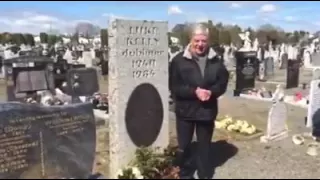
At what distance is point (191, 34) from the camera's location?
14.7 ft

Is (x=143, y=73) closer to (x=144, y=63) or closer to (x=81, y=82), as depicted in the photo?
(x=144, y=63)

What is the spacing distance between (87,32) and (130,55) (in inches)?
1935

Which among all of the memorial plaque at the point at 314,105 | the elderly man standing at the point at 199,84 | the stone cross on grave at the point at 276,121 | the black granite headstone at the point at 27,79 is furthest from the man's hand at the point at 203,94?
the black granite headstone at the point at 27,79

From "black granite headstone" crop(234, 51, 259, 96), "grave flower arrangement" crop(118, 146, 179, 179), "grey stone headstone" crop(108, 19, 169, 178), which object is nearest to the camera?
"grave flower arrangement" crop(118, 146, 179, 179)

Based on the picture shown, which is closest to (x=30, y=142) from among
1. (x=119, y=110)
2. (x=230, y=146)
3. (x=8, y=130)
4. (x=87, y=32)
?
(x=8, y=130)

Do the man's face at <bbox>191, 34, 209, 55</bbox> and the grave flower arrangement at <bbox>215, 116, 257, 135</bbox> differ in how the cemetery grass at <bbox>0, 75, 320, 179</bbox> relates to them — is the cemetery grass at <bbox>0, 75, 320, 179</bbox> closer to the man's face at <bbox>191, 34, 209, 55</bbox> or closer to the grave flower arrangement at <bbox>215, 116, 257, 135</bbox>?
the grave flower arrangement at <bbox>215, 116, 257, 135</bbox>

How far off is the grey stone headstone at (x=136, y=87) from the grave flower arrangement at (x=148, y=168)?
→ 0.23 metres

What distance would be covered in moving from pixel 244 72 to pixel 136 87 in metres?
10.5

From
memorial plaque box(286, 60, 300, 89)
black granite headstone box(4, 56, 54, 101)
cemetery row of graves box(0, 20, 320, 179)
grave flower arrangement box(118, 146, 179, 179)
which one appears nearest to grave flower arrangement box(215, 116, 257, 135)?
cemetery row of graves box(0, 20, 320, 179)

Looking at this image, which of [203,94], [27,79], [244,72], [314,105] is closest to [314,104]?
[314,105]

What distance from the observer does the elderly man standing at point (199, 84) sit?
445 centimetres

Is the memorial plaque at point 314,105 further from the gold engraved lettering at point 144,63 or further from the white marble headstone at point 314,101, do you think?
the gold engraved lettering at point 144,63

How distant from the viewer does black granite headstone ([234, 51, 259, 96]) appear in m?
14.6

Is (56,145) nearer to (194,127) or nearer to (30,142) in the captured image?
(30,142)
